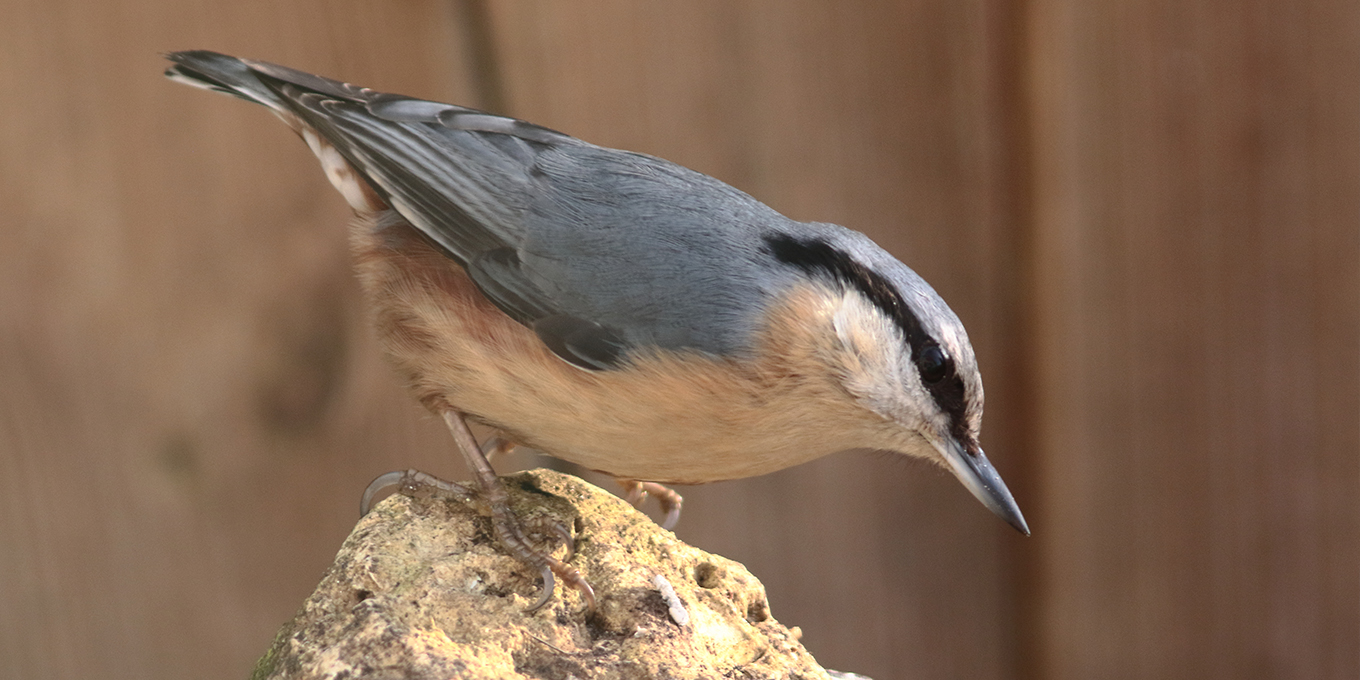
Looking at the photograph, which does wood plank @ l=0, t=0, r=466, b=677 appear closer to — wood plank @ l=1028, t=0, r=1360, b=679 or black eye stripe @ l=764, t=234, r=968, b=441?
black eye stripe @ l=764, t=234, r=968, b=441

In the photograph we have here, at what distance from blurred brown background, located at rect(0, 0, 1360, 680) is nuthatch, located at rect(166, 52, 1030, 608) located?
0.99ft

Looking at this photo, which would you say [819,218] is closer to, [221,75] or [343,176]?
[343,176]

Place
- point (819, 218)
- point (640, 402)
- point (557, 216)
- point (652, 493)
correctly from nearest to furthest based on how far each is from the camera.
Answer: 1. point (640, 402)
2. point (557, 216)
3. point (652, 493)
4. point (819, 218)

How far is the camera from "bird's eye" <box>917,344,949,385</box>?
1.26m

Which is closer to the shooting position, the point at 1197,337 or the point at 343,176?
the point at 343,176

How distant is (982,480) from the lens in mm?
1280

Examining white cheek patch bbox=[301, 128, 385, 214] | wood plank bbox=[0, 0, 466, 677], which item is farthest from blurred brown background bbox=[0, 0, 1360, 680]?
white cheek patch bbox=[301, 128, 385, 214]

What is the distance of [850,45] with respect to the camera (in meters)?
1.76

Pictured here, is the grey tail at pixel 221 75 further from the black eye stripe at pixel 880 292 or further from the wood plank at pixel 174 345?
the black eye stripe at pixel 880 292

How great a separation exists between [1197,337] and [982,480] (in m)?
0.71

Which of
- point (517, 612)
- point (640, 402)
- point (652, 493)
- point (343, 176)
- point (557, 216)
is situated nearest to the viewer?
point (517, 612)

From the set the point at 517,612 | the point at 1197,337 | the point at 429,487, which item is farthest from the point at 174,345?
the point at 1197,337

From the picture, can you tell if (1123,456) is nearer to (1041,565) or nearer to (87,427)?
(1041,565)

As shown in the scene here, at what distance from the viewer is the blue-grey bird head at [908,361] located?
4.16ft
